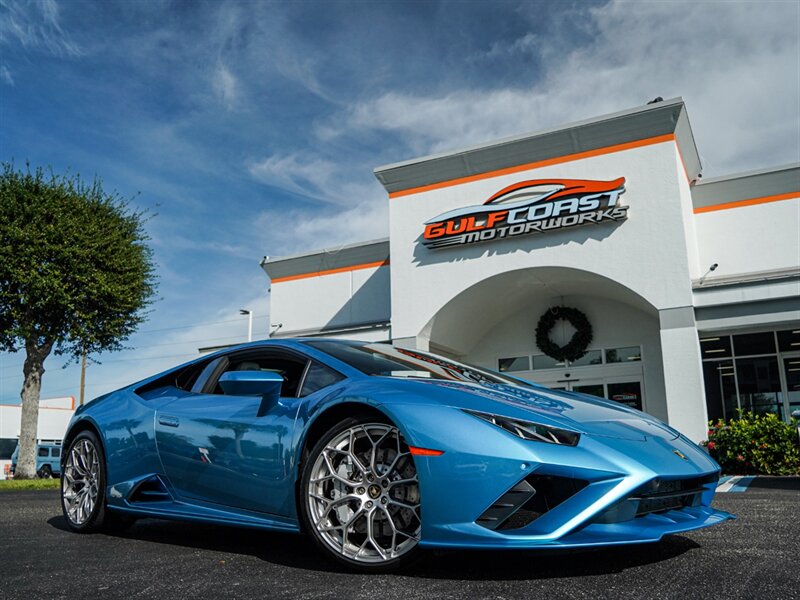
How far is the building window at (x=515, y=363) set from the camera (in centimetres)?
1728

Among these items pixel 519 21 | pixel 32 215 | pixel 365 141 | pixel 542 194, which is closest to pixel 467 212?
pixel 542 194

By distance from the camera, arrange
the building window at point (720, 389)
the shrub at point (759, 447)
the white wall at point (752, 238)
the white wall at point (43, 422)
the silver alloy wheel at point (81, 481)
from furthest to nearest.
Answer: the white wall at point (43, 422) → the building window at point (720, 389) → the white wall at point (752, 238) → the shrub at point (759, 447) → the silver alloy wheel at point (81, 481)

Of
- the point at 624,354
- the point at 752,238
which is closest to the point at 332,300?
the point at 624,354

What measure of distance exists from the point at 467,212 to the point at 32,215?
10.0m

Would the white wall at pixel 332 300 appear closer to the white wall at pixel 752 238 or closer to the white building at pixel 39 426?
the white wall at pixel 752 238

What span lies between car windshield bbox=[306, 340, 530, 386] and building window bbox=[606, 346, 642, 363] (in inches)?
495

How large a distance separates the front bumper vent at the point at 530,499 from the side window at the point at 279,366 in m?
1.28

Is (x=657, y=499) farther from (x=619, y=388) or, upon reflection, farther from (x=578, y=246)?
(x=619, y=388)

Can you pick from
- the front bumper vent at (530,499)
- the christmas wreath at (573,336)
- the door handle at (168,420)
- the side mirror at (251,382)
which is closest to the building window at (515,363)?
the christmas wreath at (573,336)

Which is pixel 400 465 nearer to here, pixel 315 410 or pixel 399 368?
pixel 315 410

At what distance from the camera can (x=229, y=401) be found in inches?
144

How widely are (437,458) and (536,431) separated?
0.40 meters

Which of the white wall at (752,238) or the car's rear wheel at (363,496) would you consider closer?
the car's rear wheel at (363,496)

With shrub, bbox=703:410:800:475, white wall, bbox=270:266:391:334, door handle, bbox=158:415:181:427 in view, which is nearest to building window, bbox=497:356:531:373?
white wall, bbox=270:266:391:334
